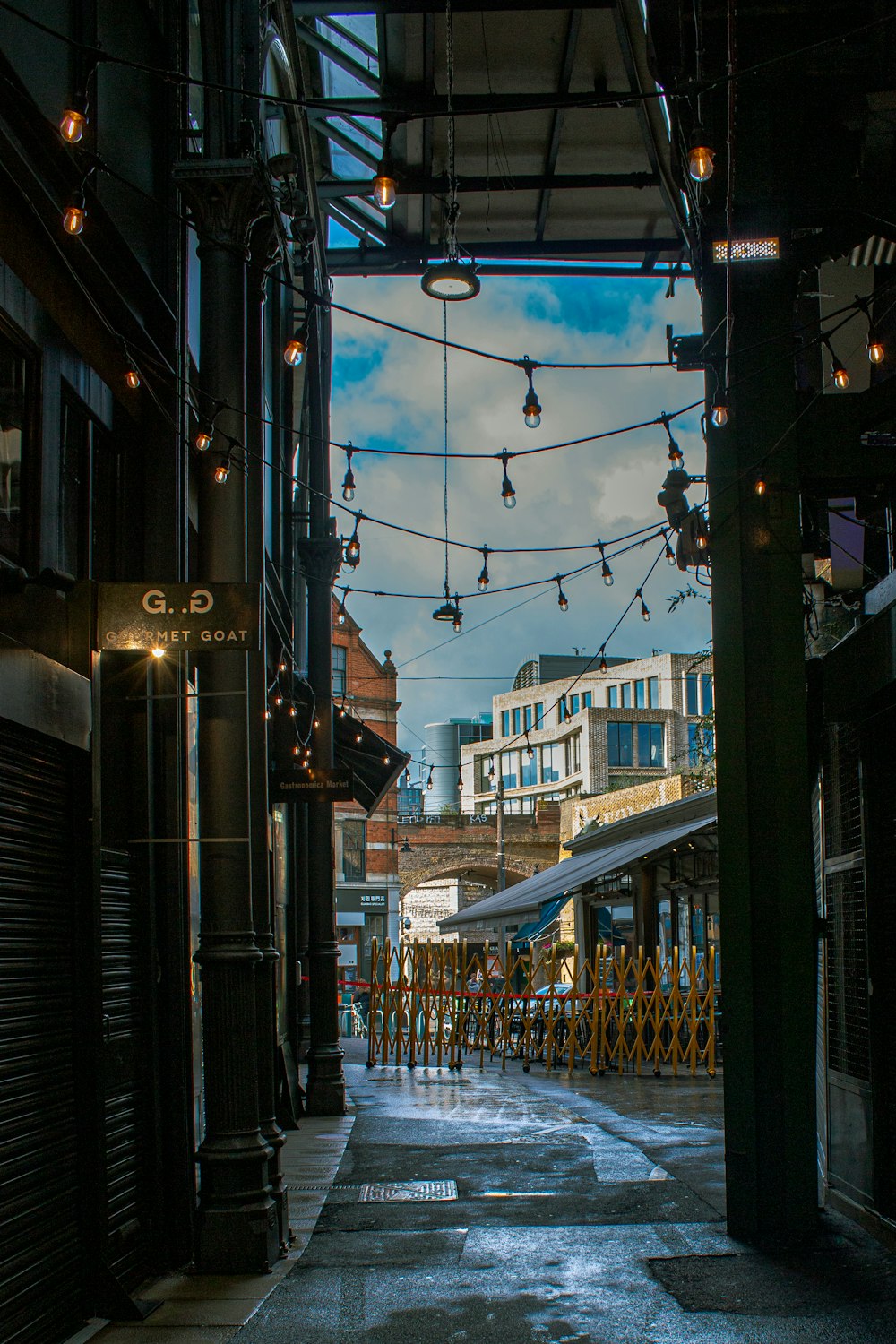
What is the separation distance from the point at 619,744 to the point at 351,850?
30.7 meters

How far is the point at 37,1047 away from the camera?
594 centimetres

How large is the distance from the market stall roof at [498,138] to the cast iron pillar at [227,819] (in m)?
4.31

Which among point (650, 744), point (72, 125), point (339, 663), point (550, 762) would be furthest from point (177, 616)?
point (550, 762)

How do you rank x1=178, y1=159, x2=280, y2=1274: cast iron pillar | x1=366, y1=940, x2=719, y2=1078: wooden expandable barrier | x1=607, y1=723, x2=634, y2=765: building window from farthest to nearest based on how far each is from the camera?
x1=607, y1=723, x2=634, y2=765: building window → x1=366, y1=940, x2=719, y2=1078: wooden expandable barrier → x1=178, y1=159, x2=280, y2=1274: cast iron pillar

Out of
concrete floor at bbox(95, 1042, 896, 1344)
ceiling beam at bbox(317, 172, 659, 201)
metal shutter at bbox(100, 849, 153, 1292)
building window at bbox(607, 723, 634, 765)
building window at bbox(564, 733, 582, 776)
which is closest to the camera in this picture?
concrete floor at bbox(95, 1042, 896, 1344)

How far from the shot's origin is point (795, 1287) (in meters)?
7.18

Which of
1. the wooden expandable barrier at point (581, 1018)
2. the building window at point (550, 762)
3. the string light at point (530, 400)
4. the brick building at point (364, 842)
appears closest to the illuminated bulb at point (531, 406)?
the string light at point (530, 400)

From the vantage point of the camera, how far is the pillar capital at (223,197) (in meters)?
8.18

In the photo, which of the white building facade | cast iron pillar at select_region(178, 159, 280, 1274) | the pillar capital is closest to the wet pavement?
cast iron pillar at select_region(178, 159, 280, 1274)

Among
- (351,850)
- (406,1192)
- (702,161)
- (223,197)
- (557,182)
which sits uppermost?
(557,182)

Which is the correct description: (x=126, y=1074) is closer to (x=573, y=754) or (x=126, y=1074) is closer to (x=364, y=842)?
(x=364, y=842)

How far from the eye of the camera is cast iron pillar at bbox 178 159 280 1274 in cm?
766

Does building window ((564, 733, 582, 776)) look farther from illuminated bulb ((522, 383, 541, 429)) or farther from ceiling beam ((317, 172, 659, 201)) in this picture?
illuminated bulb ((522, 383, 541, 429))

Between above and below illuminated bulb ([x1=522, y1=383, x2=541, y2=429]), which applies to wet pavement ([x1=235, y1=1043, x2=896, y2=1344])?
below
